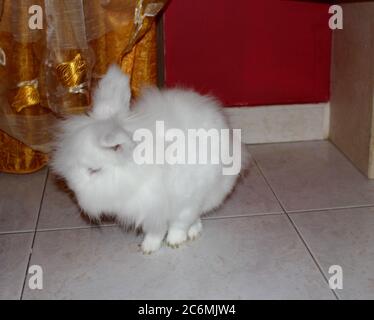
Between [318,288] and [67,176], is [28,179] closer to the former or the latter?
[67,176]

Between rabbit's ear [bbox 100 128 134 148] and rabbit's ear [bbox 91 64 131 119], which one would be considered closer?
rabbit's ear [bbox 100 128 134 148]

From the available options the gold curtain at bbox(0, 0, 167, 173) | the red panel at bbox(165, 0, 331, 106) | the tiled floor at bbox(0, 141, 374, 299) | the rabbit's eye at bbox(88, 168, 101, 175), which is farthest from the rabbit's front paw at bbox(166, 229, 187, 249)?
the red panel at bbox(165, 0, 331, 106)

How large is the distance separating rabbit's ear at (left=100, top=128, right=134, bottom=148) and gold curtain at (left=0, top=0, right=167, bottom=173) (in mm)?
547

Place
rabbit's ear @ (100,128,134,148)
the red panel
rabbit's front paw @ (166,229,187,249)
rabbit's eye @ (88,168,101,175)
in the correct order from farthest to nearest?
the red panel → rabbit's front paw @ (166,229,187,249) → rabbit's eye @ (88,168,101,175) → rabbit's ear @ (100,128,134,148)

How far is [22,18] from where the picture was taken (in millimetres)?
1725

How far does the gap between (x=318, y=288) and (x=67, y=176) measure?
0.72 m

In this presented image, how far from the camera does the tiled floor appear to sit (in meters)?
1.46

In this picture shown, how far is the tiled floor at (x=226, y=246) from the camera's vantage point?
1.46 m

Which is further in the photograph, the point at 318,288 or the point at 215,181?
the point at 215,181

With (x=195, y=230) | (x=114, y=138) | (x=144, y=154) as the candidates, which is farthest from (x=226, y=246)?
(x=114, y=138)

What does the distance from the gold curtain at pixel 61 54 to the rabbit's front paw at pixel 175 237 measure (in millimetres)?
547

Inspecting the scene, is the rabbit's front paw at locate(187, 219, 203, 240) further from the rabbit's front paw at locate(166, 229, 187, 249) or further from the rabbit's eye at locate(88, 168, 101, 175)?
the rabbit's eye at locate(88, 168, 101, 175)

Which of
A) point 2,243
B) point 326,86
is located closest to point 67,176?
point 2,243

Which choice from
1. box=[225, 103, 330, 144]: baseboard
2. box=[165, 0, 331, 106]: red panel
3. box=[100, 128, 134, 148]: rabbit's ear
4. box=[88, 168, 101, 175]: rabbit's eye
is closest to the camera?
box=[100, 128, 134, 148]: rabbit's ear
